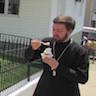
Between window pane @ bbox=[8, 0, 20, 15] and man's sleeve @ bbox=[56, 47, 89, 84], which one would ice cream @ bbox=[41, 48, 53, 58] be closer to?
man's sleeve @ bbox=[56, 47, 89, 84]

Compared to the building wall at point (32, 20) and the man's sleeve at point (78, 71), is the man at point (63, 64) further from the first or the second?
the building wall at point (32, 20)

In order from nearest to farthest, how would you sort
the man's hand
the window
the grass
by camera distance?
the man's hand → the grass → the window

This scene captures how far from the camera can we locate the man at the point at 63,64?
3.80m

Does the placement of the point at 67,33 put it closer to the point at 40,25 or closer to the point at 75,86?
the point at 75,86

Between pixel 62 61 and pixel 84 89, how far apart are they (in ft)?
19.3

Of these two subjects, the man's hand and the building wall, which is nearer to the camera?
→ the man's hand

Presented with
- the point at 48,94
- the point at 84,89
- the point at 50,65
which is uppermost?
the point at 50,65

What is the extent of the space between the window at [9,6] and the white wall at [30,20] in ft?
0.85

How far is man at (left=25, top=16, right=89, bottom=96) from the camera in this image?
12.5 ft

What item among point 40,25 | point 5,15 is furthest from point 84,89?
point 5,15

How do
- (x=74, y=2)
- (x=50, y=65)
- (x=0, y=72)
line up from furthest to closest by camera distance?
(x=74, y=2)
(x=0, y=72)
(x=50, y=65)

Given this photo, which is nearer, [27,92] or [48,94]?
[48,94]

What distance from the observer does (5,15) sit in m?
15.5

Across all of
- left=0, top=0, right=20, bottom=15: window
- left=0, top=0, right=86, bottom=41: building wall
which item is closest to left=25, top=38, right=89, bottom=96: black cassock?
left=0, top=0, right=86, bottom=41: building wall
